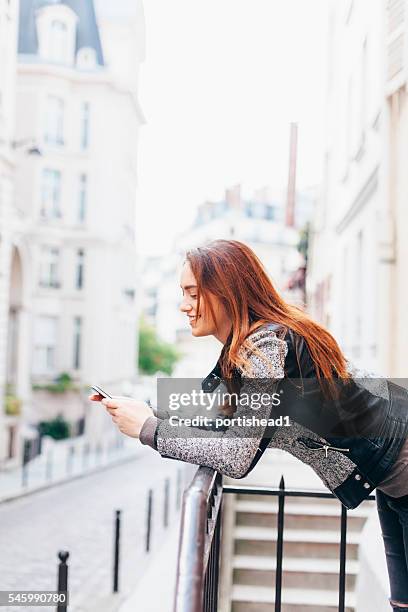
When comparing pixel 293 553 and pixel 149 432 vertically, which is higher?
pixel 149 432

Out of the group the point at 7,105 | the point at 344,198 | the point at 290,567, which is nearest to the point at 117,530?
the point at 290,567

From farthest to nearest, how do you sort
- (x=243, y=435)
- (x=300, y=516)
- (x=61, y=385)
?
(x=61, y=385) < (x=300, y=516) < (x=243, y=435)

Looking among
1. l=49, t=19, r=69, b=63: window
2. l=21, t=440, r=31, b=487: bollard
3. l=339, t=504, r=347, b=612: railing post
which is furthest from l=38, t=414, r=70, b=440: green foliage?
l=339, t=504, r=347, b=612: railing post

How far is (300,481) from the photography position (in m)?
5.64

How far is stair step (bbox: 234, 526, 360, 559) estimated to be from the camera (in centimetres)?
480

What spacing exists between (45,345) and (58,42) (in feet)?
23.6

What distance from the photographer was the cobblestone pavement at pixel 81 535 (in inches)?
232

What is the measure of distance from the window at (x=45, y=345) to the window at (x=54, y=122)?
4.28 metres

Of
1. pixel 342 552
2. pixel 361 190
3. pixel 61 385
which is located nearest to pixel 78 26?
pixel 61 385

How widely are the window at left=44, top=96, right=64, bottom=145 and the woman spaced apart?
1864 centimetres

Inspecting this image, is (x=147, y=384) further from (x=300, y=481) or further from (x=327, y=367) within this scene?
(x=327, y=367)

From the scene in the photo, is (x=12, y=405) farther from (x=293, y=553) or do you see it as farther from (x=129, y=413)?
(x=129, y=413)

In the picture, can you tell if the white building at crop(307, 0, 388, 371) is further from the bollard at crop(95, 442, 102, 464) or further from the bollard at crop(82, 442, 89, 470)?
the bollard at crop(95, 442, 102, 464)

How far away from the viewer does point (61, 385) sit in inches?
738
